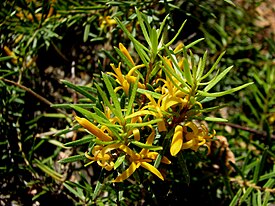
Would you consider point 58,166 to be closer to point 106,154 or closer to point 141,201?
point 141,201

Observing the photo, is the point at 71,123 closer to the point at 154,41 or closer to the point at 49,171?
the point at 49,171

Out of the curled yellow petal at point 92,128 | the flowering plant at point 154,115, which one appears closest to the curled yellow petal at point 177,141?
the flowering plant at point 154,115

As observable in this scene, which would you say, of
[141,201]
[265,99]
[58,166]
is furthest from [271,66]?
[58,166]

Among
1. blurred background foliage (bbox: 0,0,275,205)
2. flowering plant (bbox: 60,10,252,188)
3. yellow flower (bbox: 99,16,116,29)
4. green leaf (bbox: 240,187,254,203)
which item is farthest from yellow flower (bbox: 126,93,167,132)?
yellow flower (bbox: 99,16,116,29)

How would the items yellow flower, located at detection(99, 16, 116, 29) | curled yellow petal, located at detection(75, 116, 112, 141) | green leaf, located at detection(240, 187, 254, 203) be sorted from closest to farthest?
1. curled yellow petal, located at detection(75, 116, 112, 141)
2. green leaf, located at detection(240, 187, 254, 203)
3. yellow flower, located at detection(99, 16, 116, 29)

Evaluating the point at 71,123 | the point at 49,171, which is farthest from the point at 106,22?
the point at 49,171

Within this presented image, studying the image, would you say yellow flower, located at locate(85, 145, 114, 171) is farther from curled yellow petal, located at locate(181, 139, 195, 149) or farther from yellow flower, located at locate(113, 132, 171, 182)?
curled yellow petal, located at locate(181, 139, 195, 149)
